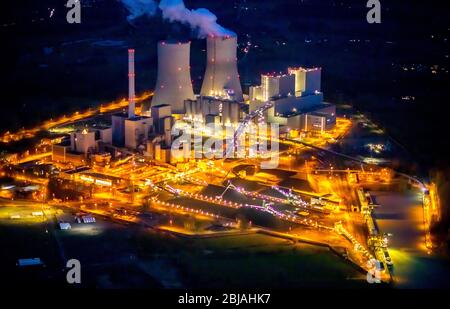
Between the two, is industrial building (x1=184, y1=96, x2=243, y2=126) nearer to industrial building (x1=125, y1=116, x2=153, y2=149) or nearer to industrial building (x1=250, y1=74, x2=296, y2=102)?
industrial building (x1=250, y1=74, x2=296, y2=102)

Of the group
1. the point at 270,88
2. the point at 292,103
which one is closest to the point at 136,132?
the point at 270,88

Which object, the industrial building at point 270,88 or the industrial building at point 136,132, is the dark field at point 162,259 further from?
the industrial building at point 270,88

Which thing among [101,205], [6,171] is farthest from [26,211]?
[6,171]

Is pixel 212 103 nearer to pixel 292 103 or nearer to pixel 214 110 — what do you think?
pixel 214 110

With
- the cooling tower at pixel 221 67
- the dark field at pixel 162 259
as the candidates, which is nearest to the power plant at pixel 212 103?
the cooling tower at pixel 221 67

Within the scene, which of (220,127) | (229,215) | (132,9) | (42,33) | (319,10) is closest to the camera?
(229,215)

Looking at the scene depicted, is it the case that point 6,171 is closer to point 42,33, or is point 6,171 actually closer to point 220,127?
point 220,127

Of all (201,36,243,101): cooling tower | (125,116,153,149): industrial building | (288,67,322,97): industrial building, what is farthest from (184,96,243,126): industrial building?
(125,116,153,149): industrial building
